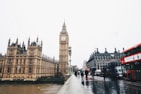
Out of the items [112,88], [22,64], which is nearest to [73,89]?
[112,88]

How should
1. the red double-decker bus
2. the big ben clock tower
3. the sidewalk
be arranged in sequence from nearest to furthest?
the sidewalk, the red double-decker bus, the big ben clock tower

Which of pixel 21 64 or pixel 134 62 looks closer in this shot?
pixel 134 62

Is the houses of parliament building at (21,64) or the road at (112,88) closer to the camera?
the road at (112,88)

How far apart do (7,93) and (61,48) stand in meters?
57.0

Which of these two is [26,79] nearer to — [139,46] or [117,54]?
[139,46]

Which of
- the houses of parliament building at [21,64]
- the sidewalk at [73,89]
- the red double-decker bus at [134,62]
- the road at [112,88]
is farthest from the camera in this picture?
the houses of parliament building at [21,64]

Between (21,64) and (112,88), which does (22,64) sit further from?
(112,88)

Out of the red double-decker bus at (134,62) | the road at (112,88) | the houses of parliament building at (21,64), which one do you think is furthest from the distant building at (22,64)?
the road at (112,88)

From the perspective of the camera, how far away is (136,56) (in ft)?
52.9

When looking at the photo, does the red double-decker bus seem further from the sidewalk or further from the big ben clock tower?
the big ben clock tower

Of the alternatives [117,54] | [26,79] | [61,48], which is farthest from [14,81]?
[117,54]

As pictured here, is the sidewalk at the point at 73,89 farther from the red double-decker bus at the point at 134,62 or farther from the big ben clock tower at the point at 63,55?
the big ben clock tower at the point at 63,55

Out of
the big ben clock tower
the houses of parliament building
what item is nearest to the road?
the houses of parliament building

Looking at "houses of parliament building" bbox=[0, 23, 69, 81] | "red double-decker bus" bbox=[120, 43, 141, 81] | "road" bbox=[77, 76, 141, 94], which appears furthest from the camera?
"houses of parliament building" bbox=[0, 23, 69, 81]
